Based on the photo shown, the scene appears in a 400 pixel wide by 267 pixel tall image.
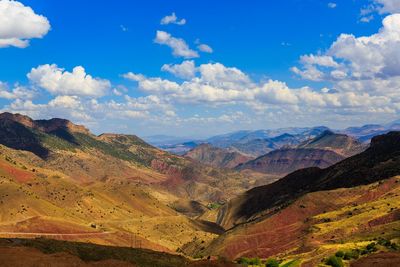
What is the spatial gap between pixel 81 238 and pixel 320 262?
103319 millimetres

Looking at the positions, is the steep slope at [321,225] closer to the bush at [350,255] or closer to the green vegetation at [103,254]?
the bush at [350,255]

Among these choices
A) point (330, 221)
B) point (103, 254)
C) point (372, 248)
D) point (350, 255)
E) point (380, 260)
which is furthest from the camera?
point (330, 221)

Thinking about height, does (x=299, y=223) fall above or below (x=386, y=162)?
below

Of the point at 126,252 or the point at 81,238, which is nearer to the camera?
the point at 126,252

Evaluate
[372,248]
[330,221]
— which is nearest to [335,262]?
[372,248]

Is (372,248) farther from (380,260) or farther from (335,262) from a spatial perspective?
(380,260)

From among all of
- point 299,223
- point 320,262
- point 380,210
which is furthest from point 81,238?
point 320,262

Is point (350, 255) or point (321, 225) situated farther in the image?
point (321, 225)

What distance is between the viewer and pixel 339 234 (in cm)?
12200

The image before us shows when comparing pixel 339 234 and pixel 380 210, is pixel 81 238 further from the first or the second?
pixel 380 210

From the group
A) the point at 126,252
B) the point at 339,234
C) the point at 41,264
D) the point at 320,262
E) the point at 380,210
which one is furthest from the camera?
the point at 380,210

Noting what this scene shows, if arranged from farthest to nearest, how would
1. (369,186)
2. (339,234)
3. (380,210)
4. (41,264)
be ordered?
1. (369,186)
2. (380,210)
3. (339,234)
4. (41,264)

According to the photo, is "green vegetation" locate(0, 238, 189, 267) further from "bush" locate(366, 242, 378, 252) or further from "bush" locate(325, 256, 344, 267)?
"bush" locate(366, 242, 378, 252)

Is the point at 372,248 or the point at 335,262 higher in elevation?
the point at 335,262
